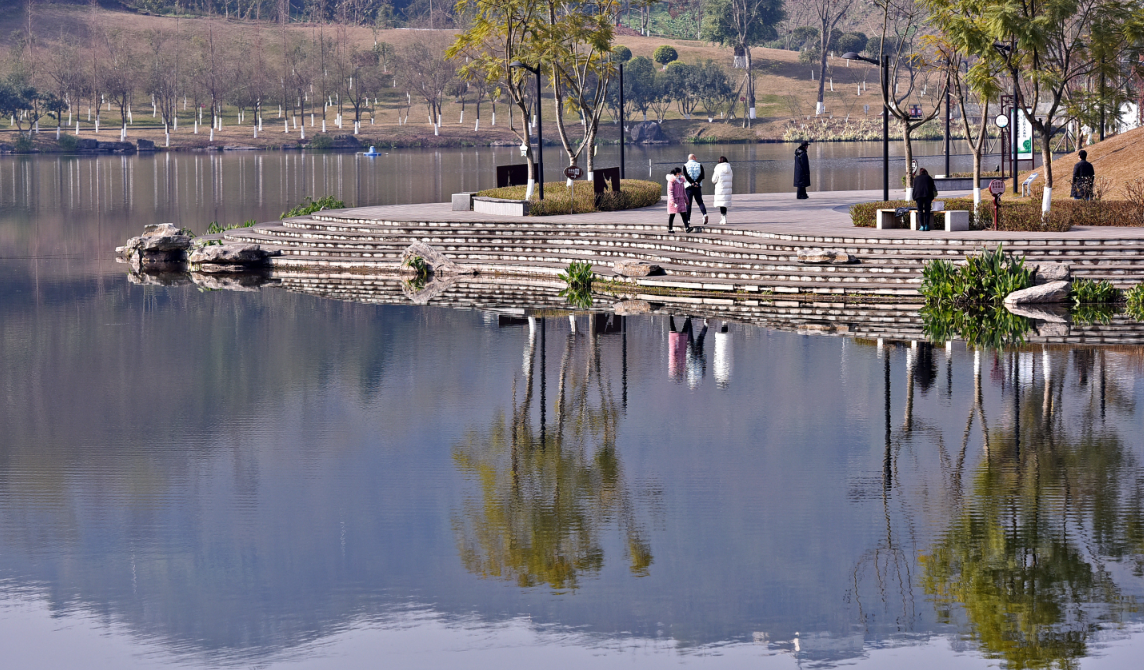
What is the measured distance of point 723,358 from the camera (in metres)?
18.1

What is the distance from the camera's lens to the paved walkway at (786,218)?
954 inches

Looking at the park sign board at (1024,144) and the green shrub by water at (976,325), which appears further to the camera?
the park sign board at (1024,144)

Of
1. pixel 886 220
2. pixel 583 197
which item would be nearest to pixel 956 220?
pixel 886 220

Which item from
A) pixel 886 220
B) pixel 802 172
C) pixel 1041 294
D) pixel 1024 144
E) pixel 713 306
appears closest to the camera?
pixel 1041 294

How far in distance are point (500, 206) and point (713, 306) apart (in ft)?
30.8

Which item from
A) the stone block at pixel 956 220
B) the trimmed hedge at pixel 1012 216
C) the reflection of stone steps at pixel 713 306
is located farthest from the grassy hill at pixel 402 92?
the stone block at pixel 956 220

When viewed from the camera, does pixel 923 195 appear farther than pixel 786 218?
No

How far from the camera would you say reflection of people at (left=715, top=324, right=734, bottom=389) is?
16.7 meters

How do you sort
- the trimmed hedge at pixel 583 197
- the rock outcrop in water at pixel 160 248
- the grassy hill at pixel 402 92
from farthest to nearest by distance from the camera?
1. the grassy hill at pixel 402 92
2. the rock outcrop in water at pixel 160 248
3. the trimmed hedge at pixel 583 197

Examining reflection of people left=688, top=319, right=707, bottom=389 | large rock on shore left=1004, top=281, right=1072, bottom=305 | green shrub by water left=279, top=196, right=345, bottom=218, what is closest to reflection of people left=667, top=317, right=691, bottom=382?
reflection of people left=688, top=319, right=707, bottom=389

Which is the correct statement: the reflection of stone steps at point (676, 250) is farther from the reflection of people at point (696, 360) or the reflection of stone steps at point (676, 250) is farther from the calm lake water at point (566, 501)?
the reflection of people at point (696, 360)

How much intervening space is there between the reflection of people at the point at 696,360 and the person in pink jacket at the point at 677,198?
246 inches

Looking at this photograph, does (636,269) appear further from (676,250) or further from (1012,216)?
(1012,216)

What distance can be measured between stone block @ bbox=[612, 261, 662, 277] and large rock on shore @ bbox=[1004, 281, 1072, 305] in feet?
21.4
